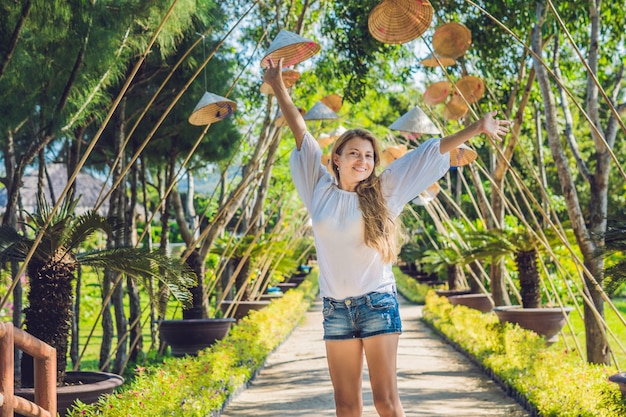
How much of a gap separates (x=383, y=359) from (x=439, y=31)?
3.78 m

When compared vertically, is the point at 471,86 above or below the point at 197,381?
above

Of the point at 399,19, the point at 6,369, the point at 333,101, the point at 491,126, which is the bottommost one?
the point at 6,369

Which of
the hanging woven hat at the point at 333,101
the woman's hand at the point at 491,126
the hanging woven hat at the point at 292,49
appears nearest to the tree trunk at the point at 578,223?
the hanging woven hat at the point at 333,101

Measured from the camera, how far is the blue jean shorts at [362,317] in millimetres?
2805

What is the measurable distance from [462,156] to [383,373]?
3.02 meters

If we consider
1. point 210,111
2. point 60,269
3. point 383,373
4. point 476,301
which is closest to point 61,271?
point 60,269

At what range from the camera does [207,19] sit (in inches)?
293

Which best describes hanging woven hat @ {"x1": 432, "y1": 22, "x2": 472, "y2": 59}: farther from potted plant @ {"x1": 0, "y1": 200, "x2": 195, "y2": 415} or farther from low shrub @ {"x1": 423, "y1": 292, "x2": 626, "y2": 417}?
potted plant @ {"x1": 0, "y1": 200, "x2": 195, "y2": 415}

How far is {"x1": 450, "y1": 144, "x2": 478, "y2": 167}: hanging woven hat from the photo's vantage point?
5.24m

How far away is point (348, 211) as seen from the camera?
9.63ft

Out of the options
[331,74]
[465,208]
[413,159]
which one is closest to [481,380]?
[413,159]

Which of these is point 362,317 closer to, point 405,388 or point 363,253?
point 363,253

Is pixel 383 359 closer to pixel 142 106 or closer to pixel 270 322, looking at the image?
pixel 142 106

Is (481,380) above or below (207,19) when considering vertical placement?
below
